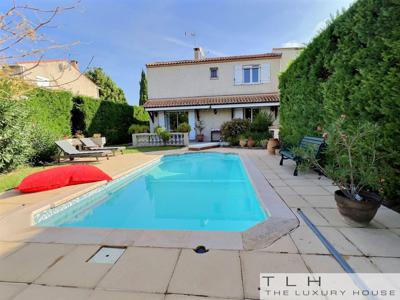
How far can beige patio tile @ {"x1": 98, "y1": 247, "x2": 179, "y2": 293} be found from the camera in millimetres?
2135

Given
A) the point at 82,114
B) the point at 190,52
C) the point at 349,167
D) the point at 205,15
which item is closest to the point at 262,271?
the point at 349,167

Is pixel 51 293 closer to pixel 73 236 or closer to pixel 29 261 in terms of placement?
pixel 29 261

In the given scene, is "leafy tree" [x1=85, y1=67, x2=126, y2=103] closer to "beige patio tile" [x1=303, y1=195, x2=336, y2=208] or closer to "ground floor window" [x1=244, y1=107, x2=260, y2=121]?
"ground floor window" [x1=244, y1=107, x2=260, y2=121]

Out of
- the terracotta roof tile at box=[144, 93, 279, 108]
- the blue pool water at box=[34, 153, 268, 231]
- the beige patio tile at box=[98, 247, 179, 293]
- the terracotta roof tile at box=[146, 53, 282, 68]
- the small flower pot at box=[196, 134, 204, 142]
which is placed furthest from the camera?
the small flower pot at box=[196, 134, 204, 142]

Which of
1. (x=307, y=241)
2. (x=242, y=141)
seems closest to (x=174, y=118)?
(x=242, y=141)

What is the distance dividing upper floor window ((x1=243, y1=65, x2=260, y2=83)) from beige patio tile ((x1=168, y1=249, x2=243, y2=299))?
1891 cm

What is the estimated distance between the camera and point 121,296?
201 cm

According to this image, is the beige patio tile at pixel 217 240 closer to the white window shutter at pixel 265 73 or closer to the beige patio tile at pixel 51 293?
the beige patio tile at pixel 51 293

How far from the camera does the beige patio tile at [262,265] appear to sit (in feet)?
7.02

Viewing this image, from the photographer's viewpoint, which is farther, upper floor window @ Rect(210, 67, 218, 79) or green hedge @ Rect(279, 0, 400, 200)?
upper floor window @ Rect(210, 67, 218, 79)

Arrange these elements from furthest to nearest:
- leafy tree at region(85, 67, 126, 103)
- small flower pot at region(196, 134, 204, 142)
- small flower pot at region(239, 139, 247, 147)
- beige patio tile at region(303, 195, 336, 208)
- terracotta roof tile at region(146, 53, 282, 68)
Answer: leafy tree at region(85, 67, 126, 103)
small flower pot at region(196, 134, 204, 142)
terracotta roof tile at region(146, 53, 282, 68)
small flower pot at region(239, 139, 247, 147)
beige patio tile at region(303, 195, 336, 208)

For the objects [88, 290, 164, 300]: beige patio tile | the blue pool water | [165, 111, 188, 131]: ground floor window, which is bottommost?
the blue pool water

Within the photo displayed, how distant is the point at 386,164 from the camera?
380 centimetres

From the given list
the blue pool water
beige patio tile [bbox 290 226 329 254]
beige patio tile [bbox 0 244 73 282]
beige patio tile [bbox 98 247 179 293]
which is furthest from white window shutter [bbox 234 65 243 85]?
beige patio tile [bbox 0 244 73 282]
